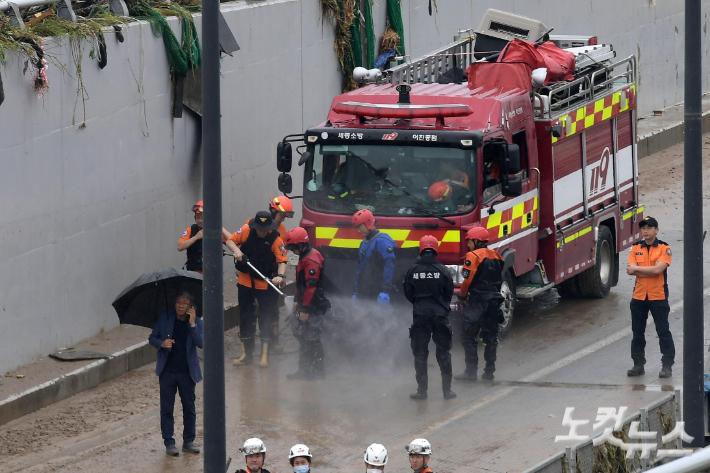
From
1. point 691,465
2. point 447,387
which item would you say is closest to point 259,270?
point 447,387

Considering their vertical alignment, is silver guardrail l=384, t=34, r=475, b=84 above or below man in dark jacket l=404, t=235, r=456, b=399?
above

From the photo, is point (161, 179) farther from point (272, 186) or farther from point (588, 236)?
point (588, 236)

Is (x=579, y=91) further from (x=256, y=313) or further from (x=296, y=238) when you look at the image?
(x=256, y=313)

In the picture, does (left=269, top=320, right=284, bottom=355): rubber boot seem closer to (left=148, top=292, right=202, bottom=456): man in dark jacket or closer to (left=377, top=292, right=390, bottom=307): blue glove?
(left=377, top=292, right=390, bottom=307): blue glove

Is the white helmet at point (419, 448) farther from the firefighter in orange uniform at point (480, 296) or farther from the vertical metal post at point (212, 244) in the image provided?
the firefighter in orange uniform at point (480, 296)

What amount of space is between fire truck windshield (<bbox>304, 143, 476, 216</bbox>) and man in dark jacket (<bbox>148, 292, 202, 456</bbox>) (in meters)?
3.31

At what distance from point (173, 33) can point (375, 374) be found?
4.94 meters

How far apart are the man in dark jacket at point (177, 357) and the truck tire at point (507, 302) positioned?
421 cm

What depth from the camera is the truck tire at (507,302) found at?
1429cm

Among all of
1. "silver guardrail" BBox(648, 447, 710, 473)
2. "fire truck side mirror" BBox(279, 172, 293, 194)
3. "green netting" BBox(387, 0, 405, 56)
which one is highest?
"green netting" BBox(387, 0, 405, 56)

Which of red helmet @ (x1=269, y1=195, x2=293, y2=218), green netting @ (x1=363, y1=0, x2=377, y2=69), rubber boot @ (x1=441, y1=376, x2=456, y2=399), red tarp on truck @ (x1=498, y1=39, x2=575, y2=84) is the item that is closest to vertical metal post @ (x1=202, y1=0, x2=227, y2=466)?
rubber boot @ (x1=441, y1=376, x2=456, y2=399)

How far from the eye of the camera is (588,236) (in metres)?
15.8

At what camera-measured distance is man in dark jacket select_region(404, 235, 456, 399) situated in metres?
12.4

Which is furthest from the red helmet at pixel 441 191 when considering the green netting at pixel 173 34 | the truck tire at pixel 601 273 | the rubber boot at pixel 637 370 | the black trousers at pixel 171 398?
the green netting at pixel 173 34
